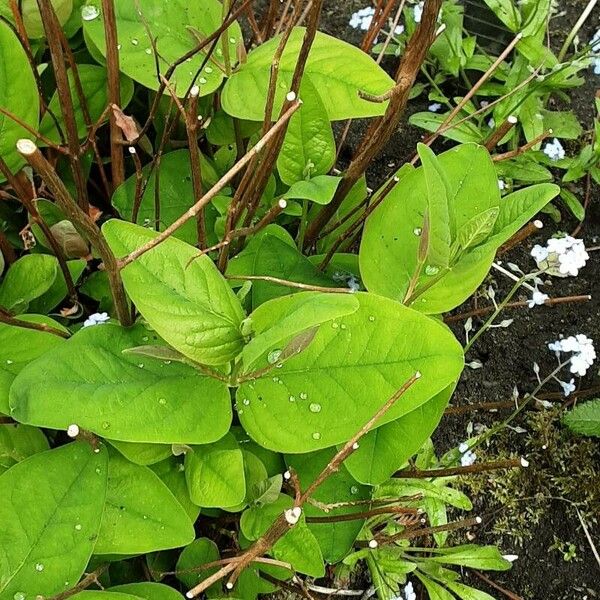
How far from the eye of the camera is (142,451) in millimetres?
649

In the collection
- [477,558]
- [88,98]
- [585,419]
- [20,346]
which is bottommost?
[477,558]

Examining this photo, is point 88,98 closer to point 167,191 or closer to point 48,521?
point 167,191

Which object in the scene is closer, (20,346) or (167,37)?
(20,346)

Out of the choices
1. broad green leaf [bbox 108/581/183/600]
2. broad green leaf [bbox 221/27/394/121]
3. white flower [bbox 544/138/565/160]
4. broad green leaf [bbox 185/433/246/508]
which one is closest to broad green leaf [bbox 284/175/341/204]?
broad green leaf [bbox 221/27/394/121]

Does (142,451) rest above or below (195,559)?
above

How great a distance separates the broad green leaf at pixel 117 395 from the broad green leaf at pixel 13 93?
23cm

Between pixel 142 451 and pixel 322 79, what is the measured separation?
1.29 feet

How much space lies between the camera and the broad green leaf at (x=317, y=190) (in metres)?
0.63

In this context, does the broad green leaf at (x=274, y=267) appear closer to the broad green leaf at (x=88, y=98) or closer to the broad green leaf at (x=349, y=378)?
the broad green leaf at (x=349, y=378)

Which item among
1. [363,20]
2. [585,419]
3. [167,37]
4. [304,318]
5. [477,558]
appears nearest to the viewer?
[304,318]

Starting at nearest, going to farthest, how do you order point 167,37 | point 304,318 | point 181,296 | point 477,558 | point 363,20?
point 304,318 < point 181,296 < point 167,37 < point 477,558 < point 363,20

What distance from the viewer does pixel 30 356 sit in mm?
662

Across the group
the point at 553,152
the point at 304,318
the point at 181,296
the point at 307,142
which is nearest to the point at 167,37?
the point at 307,142

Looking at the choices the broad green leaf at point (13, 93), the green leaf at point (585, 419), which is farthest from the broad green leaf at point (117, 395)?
the green leaf at point (585, 419)
